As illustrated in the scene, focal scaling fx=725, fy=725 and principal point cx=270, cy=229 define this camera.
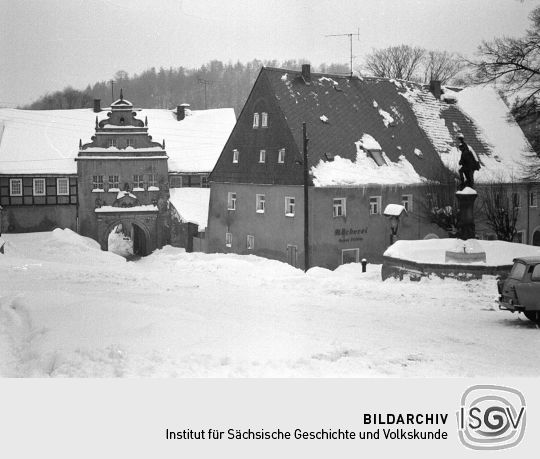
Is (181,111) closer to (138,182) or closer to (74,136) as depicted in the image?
(138,182)

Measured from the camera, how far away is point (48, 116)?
784 cm

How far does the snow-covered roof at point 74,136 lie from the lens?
24.3 feet

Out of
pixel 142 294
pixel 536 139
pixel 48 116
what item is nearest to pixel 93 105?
pixel 48 116

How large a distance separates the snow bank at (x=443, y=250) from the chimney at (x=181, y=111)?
9.58 feet

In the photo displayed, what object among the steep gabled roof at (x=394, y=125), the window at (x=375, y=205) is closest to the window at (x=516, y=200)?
the steep gabled roof at (x=394, y=125)

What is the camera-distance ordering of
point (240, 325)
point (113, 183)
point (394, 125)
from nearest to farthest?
point (240, 325) < point (113, 183) < point (394, 125)

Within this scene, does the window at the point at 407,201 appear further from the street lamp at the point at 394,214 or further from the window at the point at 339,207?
the window at the point at 339,207

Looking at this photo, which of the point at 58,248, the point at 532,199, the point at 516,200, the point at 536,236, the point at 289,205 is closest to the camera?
the point at 58,248

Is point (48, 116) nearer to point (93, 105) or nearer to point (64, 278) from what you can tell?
point (93, 105)

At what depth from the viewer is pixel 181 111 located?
848cm

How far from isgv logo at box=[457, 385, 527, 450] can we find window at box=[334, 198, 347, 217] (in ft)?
18.6

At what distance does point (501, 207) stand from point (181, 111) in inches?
185

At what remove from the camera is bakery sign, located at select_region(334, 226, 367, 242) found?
1004 centimetres

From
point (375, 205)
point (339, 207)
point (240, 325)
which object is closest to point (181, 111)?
point (339, 207)
